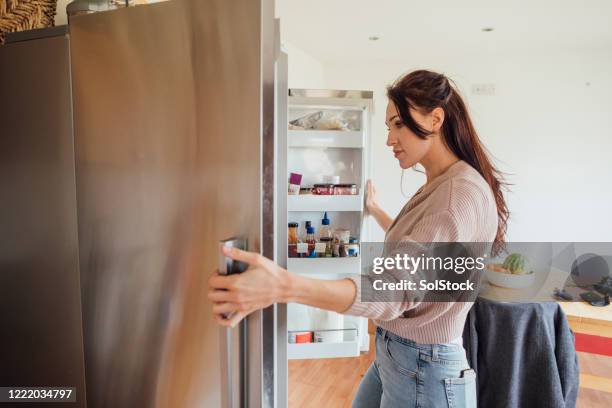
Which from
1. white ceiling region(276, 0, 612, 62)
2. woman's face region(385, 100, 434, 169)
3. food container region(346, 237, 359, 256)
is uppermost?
white ceiling region(276, 0, 612, 62)

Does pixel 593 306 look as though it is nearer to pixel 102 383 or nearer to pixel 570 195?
pixel 570 195

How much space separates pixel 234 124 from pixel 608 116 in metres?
3.64

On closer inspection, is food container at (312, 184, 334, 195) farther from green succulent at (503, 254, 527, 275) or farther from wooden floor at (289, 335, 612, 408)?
wooden floor at (289, 335, 612, 408)

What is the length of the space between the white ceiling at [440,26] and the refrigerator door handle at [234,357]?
198 centimetres

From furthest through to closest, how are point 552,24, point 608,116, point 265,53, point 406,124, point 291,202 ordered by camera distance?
point 608,116
point 552,24
point 291,202
point 406,124
point 265,53

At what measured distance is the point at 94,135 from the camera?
2.37ft

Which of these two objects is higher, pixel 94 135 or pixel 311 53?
pixel 311 53

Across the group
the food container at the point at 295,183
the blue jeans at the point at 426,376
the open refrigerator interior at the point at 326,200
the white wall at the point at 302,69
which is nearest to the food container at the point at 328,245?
the open refrigerator interior at the point at 326,200

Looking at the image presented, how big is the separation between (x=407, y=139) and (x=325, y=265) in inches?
57.8

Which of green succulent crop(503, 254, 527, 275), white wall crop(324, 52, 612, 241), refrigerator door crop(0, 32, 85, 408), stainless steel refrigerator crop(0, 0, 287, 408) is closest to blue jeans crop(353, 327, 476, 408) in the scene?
stainless steel refrigerator crop(0, 0, 287, 408)

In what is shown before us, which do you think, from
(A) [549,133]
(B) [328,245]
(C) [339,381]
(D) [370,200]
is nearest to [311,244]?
(B) [328,245]

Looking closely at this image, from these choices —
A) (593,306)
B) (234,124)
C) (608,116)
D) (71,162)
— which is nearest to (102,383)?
(71,162)

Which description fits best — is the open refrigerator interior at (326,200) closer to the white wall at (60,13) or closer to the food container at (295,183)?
the food container at (295,183)

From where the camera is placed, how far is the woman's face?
34.1 inches
